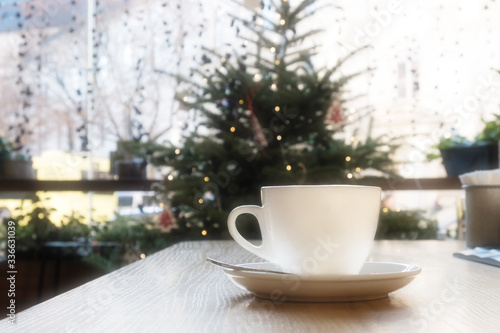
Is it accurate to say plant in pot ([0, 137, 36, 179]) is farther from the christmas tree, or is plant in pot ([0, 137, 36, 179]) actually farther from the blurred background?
the christmas tree

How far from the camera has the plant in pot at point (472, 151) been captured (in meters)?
2.82

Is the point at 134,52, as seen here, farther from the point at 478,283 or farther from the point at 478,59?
the point at 478,283

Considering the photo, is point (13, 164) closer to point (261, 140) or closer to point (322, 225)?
point (261, 140)

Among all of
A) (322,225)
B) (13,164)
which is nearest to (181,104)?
(13,164)

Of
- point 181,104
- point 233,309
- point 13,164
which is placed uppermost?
point 181,104

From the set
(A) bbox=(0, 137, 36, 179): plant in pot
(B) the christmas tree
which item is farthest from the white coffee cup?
(A) bbox=(0, 137, 36, 179): plant in pot

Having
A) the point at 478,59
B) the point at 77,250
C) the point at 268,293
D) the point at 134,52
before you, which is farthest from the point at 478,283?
the point at 134,52

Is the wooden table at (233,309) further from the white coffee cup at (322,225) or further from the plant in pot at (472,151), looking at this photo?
the plant in pot at (472,151)

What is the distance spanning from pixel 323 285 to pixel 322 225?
7cm

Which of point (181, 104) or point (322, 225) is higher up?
point (181, 104)

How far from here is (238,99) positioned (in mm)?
2504

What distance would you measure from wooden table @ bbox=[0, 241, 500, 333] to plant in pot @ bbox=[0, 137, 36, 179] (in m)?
2.89

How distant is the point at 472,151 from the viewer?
113 inches

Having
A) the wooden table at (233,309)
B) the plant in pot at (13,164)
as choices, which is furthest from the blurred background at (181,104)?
the wooden table at (233,309)
